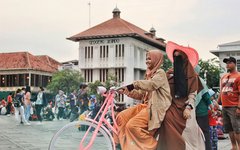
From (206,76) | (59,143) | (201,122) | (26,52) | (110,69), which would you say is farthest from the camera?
(26,52)

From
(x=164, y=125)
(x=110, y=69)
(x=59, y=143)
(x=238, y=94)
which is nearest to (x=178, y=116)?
(x=164, y=125)

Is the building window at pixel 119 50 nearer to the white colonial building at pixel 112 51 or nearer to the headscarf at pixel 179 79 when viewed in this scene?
the white colonial building at pixel 112 51

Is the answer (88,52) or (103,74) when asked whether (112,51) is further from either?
(88,52)

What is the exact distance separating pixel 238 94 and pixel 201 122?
1437mm

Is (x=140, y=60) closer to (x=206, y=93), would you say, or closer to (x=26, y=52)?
(x=26, y=52)

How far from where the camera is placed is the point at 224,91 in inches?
339

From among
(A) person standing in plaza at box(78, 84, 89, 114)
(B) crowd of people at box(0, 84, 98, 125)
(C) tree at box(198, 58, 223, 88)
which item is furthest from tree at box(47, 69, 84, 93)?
(A) person standing in plaza at box(78, 84, 89, 114)

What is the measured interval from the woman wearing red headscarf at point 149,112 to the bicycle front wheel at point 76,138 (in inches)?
8.1

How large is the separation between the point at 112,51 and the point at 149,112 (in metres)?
62.0

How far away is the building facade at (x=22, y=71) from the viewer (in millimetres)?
73188

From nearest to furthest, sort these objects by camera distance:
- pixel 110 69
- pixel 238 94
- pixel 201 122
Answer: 1. pixel 201 122
2. pixel 238 94
3. pixel 110 69

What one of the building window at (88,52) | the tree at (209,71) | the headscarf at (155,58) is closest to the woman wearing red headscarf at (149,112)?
the headscarf at (155,58)

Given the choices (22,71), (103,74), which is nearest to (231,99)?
(103,74)

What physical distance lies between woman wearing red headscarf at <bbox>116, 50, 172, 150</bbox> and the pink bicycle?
17cm
